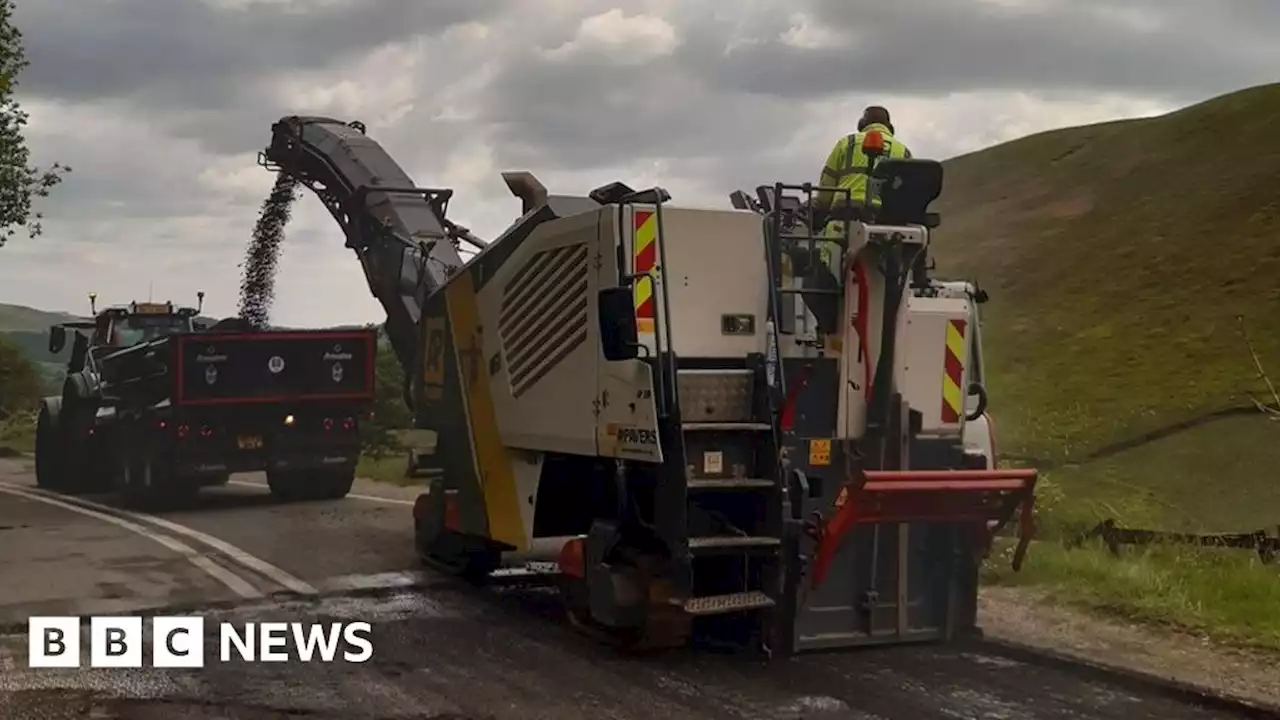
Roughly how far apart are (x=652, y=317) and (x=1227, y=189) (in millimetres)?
38503

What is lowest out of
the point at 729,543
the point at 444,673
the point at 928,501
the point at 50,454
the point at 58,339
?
the point at 444,673

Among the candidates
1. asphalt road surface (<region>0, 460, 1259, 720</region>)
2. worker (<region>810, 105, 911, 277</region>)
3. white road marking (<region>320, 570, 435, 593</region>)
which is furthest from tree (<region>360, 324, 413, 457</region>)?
worker (<region>810, 105, 911, 277</region>)

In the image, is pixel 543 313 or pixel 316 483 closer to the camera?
pixel 543 313

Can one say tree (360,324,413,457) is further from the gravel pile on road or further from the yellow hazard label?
the yellow hazard label

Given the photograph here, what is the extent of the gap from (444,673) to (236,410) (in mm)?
9470

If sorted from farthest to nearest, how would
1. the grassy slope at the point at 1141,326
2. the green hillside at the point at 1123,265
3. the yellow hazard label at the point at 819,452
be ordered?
the green hillside at the point at 1123,265 → the grassy slope at the point at 1141,326 → the yellow hazard label at the point at 819,452

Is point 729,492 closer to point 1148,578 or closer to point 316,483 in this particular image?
point 1148,578

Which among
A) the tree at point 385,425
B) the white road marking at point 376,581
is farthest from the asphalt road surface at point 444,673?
the tree at point 385,425

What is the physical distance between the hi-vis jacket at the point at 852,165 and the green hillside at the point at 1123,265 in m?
17.1

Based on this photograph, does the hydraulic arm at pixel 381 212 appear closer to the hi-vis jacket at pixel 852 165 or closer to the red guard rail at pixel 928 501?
the hi-vis jacket at pixel 852 165

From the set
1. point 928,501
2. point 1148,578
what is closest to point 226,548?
point 928,501

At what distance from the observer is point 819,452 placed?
7.47 meters

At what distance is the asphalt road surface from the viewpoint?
6.42 meters

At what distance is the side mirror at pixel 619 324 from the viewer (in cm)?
713
